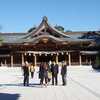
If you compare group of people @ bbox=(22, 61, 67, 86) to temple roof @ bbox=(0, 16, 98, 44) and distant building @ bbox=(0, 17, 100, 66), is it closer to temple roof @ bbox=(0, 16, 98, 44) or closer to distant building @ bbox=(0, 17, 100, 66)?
distant building @ bbox=(0, 17, 100, 66)

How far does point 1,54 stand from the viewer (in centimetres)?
5903

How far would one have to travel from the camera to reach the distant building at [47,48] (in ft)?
189

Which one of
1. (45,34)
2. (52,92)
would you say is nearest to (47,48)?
(45,34)

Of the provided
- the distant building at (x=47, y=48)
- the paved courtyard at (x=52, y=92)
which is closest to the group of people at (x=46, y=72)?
the paved courtyard at (x=52, y=92)

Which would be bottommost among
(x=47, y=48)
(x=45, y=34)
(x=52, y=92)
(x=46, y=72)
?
(x=52, y=92)

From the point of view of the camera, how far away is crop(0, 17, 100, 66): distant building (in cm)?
5772

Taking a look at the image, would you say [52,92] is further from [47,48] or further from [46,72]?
[47,48]

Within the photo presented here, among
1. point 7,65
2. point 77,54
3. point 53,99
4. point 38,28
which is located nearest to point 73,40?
point 77,54

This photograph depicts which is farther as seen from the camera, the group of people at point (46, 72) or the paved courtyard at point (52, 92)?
the group of people at point (46, 72)

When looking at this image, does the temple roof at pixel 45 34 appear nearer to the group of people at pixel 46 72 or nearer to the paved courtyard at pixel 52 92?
the paved courtyard at pixel 52 92

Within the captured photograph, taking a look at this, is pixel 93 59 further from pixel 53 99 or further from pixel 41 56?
pixel 53 99

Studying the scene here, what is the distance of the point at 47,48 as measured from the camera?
5872 centimetres

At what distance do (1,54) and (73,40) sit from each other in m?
11.7

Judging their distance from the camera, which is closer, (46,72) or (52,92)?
(52,92)
